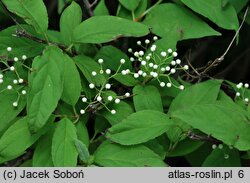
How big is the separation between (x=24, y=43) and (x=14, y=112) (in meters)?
0.31

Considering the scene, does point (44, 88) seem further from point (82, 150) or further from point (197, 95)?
point (197, 95)

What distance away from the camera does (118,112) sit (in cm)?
162

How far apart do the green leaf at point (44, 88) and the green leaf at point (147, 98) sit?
1.09 feet

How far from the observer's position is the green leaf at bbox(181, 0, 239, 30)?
5.52ft

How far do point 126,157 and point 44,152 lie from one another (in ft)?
1.03

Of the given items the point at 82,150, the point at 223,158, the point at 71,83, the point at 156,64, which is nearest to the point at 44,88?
the point at 71,83

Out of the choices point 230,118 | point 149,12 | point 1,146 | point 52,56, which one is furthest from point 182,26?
point 1,146

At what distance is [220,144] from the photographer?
1.63 metres

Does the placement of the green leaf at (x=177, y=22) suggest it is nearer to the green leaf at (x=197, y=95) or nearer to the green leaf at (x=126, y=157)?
the green leaf at (x=197, y=95)

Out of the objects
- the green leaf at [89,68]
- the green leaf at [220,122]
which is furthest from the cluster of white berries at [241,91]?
the green leaf at [89,68]

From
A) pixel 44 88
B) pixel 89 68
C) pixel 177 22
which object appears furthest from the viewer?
pixel 177 22

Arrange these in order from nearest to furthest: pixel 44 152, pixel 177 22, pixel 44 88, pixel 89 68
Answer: pixel 44 88 < pixel 44 152 < pixel 89 68 < pixel 177 22

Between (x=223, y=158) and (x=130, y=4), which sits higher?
(x=130, y=4)

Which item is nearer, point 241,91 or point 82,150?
point 82,150
